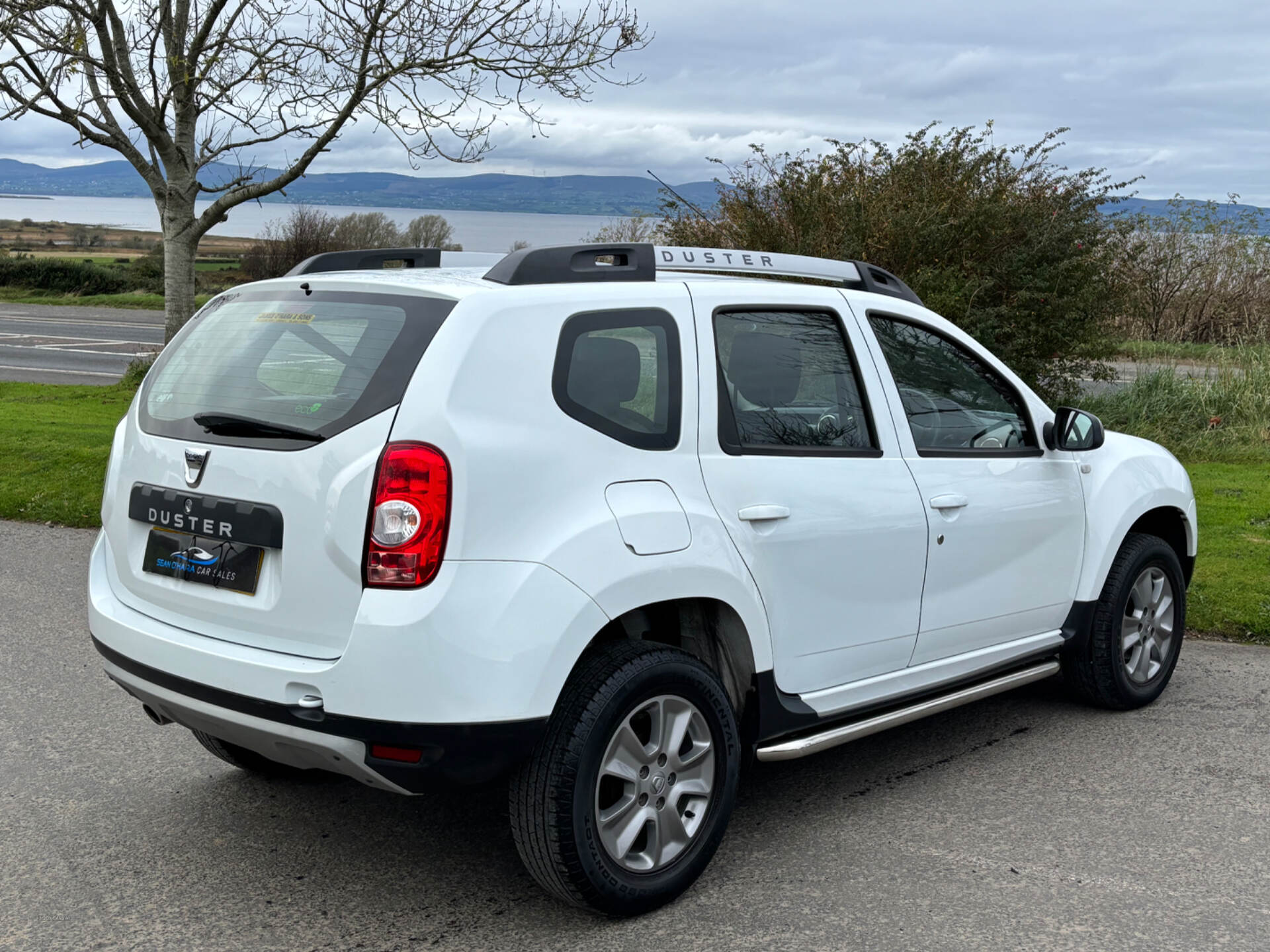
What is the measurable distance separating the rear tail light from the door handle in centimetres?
100

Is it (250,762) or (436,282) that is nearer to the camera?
(436,282)

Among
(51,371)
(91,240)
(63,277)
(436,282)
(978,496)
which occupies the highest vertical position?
(436,282)

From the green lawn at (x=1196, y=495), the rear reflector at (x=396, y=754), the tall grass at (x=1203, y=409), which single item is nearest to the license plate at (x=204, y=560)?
the rear reflector at (x=396, y=754)

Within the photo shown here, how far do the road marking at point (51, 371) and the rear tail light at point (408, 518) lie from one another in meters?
17.8

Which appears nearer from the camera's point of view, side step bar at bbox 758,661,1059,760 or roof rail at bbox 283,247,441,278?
side step bar at bbox 758,661,1059,760

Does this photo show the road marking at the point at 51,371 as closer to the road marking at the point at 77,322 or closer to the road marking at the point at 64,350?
the road marking at the point at 64,350

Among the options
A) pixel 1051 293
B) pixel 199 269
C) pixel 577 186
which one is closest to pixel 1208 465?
pixel 1051 293

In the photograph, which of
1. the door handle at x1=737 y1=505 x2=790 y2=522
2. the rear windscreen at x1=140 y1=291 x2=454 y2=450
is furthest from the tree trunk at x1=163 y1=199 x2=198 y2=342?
the door handle at x1=737 y1=505 x2=790 y2=522

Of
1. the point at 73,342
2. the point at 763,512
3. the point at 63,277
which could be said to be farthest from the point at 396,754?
the point at 63,277

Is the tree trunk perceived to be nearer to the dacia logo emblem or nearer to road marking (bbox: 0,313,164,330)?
the dacia logo emblem

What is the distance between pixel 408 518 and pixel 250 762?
6.09ft

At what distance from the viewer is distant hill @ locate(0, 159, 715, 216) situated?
1591 centimetres

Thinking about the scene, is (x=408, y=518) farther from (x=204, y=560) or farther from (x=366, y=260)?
(x=366, y=260)

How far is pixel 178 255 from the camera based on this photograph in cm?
1505
